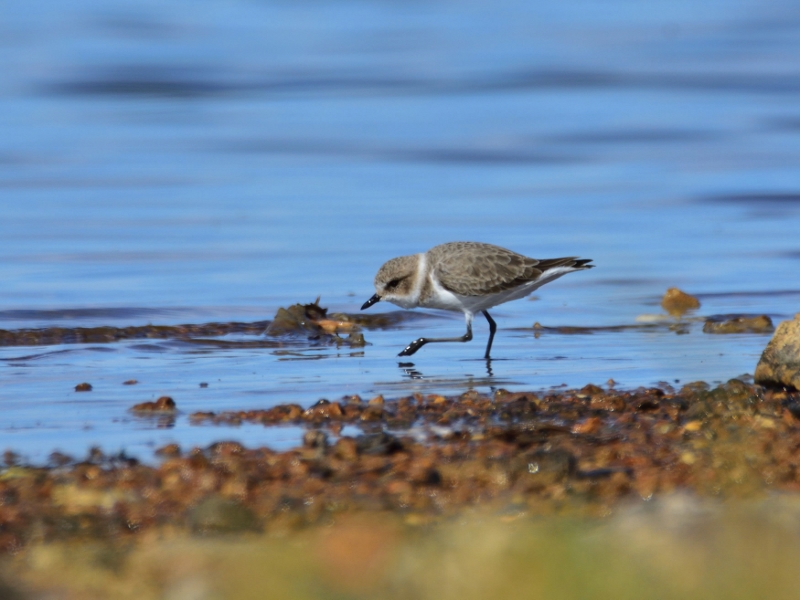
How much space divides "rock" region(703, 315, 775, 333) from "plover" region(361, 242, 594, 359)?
1287 mm

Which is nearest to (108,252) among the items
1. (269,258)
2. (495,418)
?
(269,258)

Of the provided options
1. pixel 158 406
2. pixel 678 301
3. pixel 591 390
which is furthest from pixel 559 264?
pixel 158 406

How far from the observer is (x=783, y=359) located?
694 centimetres

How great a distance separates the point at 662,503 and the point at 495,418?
8.17 feet

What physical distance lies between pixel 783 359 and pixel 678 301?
14.4 feet

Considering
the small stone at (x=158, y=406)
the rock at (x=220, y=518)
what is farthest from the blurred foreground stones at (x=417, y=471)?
the small stone at (x=158, y=406)

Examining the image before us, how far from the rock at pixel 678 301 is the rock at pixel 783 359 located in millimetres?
4158

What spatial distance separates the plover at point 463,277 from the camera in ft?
30.8

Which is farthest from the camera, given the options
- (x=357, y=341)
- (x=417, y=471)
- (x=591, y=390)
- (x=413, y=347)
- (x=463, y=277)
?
(x=357, y=341)

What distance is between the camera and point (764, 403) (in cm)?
669

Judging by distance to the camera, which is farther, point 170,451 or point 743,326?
point 743,326

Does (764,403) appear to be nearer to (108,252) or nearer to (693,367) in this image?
(693,367)

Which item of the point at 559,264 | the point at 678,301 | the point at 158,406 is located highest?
the point at 559,264

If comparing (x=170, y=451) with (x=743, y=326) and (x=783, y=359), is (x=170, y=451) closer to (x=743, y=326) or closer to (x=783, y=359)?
(x=783, y=359)
